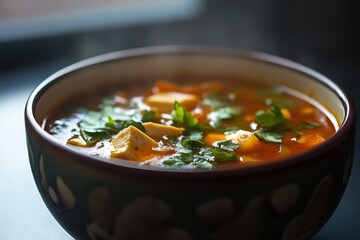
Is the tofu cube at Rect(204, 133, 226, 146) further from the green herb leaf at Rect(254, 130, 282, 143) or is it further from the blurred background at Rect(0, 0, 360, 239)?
the blurred background at Rect(0, 0, 360, 239)

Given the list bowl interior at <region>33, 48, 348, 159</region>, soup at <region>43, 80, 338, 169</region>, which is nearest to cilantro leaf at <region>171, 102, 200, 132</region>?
soup at <region>43, 80, 338, 169</region>

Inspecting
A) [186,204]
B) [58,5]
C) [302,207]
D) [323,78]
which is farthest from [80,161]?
[58,5]

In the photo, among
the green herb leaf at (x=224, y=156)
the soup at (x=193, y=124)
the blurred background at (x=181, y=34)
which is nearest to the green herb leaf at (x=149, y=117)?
the soup at (x=193, y=124)

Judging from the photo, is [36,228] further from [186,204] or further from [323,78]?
[323,78]

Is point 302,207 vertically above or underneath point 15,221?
above

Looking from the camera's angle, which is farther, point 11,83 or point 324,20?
point 324,20

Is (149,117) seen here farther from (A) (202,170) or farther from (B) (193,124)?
(A) (202,170)
